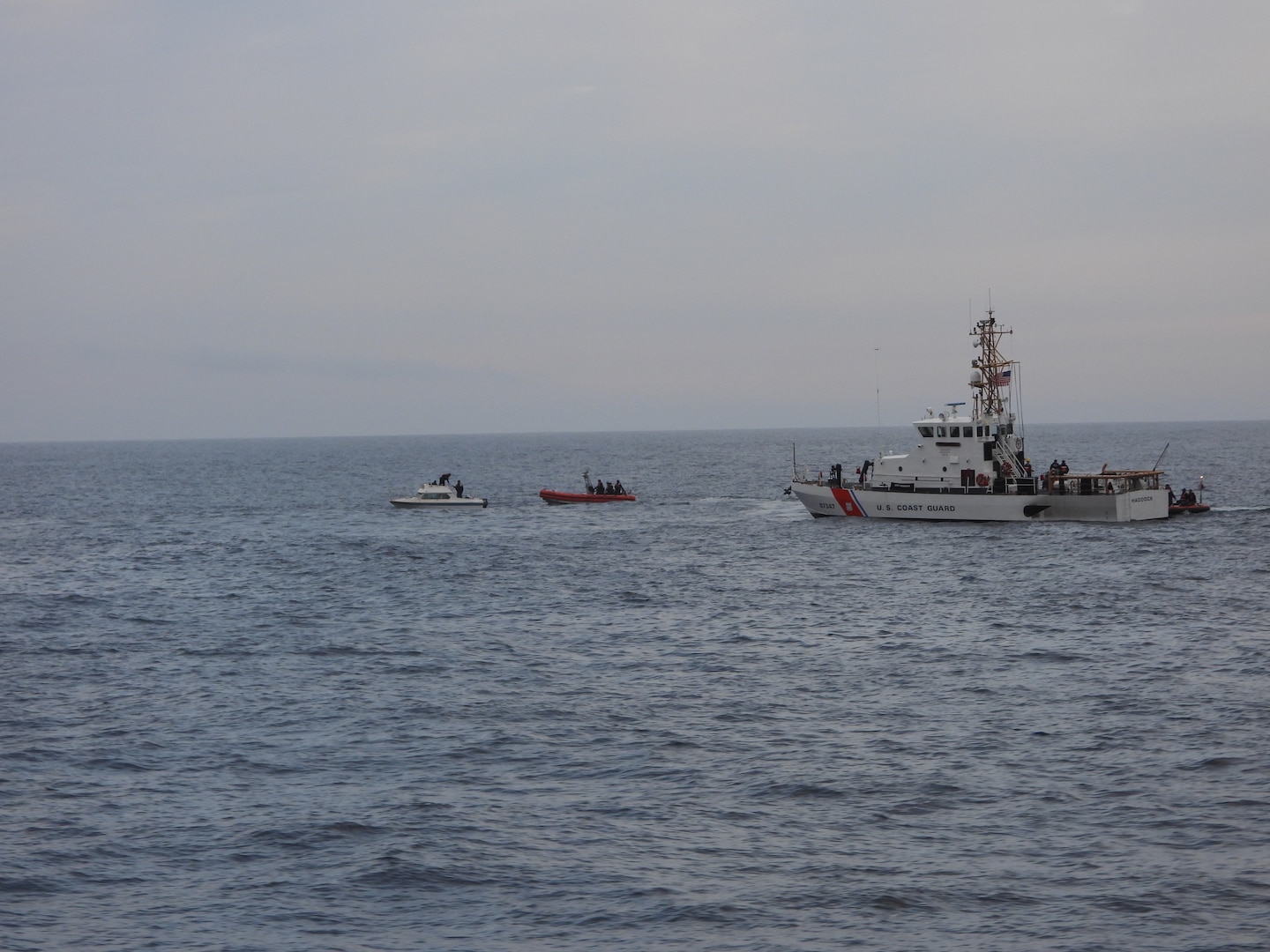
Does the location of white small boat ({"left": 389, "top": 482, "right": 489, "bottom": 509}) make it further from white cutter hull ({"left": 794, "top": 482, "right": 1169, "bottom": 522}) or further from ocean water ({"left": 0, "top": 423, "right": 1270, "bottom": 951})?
ocean water ({"left": 0, "top": 423, "right": 1270, "bottom": 951})

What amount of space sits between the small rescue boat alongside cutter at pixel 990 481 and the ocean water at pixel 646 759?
47.2 ft

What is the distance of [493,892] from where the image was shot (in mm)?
20656

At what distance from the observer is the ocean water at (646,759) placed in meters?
19.8

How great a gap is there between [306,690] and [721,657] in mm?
12757

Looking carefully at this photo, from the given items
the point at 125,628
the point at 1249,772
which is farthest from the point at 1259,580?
the point at 125,628

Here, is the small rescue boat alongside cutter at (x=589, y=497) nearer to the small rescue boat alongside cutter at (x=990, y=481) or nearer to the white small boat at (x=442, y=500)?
the white small boat at (x=442, y=500)

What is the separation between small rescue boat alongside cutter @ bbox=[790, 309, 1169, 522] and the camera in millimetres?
74188

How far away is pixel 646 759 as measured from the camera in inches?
1090

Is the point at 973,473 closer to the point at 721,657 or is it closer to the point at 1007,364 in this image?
the point at 1007,364

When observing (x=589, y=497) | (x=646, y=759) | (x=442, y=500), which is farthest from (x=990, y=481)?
(x=646, y=759)

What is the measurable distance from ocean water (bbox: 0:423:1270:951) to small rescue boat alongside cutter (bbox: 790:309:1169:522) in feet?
47.2

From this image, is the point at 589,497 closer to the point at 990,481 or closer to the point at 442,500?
A: the point at 442,500

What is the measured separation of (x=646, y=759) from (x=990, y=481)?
51809mm

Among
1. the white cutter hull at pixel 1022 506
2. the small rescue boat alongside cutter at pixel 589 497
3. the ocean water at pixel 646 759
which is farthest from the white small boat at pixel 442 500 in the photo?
the ocean water at pixel 646 759
